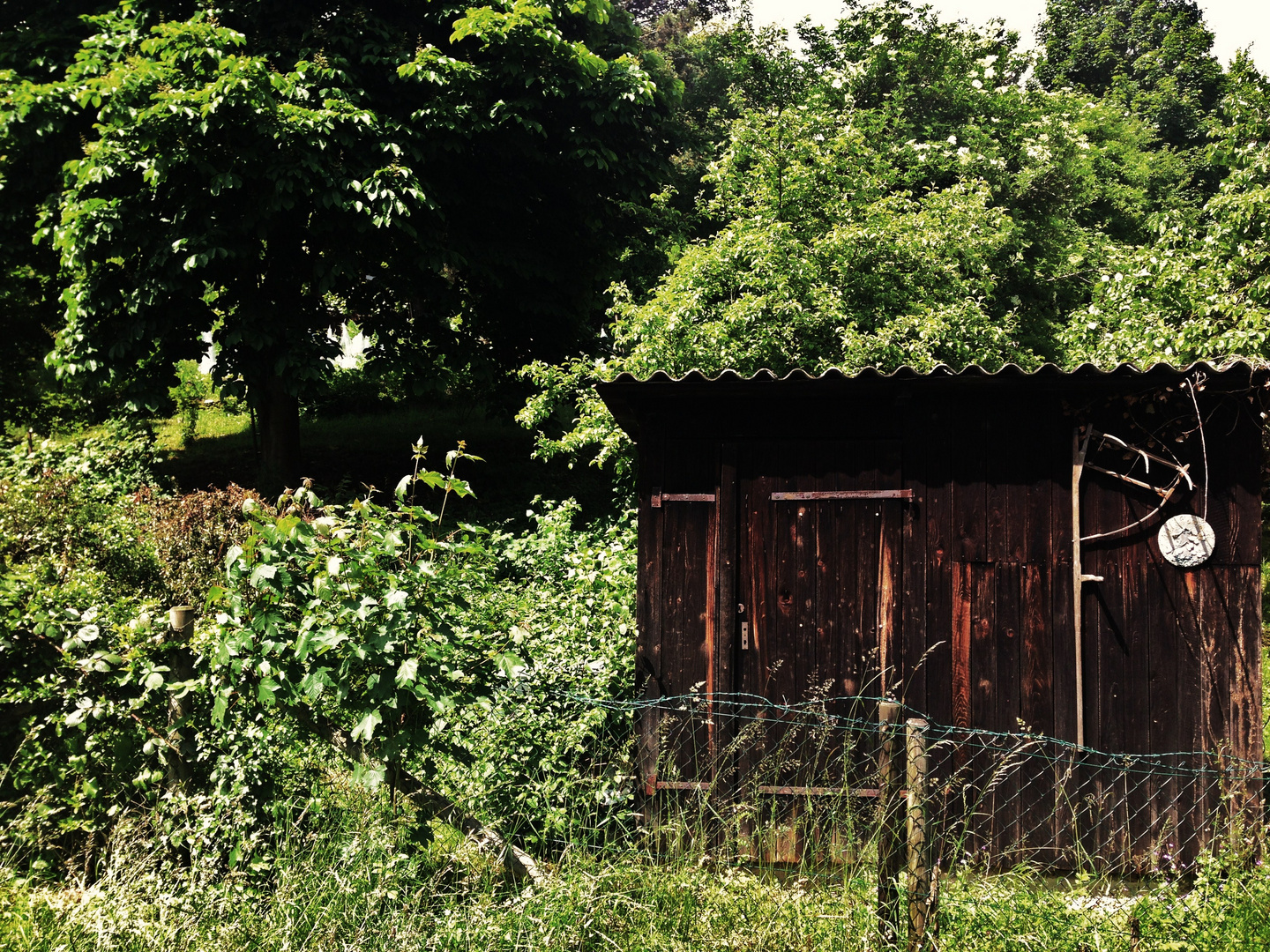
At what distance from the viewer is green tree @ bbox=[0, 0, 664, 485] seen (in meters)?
9.44

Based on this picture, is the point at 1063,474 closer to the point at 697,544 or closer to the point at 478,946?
the point at 697,544

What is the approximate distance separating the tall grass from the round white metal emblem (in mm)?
1708

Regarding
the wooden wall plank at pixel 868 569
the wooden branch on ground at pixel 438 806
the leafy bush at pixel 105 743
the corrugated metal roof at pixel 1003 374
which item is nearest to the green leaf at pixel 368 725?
the wooden branch on ground at pixel 438 806

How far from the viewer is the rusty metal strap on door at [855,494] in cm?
494

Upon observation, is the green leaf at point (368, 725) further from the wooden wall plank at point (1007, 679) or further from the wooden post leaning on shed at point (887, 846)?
the wooden wall plank at point (1007, 679)

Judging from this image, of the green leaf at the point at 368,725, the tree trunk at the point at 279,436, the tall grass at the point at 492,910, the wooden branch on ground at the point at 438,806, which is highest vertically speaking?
the tree trunk at the point at 279,436

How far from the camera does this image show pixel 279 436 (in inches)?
466

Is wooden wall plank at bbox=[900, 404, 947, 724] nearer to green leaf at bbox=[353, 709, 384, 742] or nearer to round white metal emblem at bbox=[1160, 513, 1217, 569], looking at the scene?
round white metal emblem at bbox=[1160, 513, 1217, 569]

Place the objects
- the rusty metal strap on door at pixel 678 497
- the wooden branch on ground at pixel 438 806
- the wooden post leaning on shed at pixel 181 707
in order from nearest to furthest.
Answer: the wooden branch on ground at pixel 438 806
the wooden post leaning on shed at pixel 181 707
the rusty metal strap on door at pixel 678 497

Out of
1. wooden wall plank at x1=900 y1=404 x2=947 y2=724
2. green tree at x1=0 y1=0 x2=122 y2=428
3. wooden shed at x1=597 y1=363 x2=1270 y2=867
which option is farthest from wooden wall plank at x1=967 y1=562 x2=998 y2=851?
green tree at x1=0 y1=0 x2=122 y2=428

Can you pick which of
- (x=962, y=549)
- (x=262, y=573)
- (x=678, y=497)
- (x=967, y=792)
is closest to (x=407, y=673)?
(x=262, y=573)

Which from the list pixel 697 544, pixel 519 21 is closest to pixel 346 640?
pixel 697 544

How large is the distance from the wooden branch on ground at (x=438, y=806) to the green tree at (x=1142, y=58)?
27.0 m

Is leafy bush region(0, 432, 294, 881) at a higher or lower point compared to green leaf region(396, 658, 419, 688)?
lower
